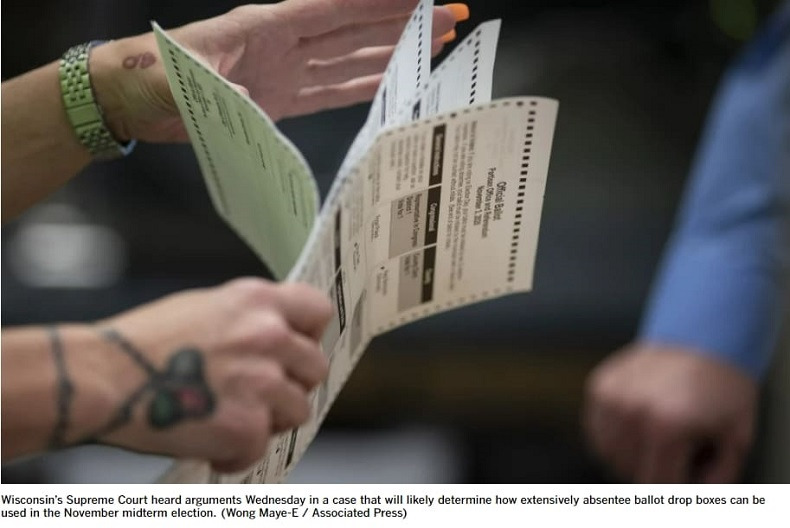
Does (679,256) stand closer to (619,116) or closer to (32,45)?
(619,116)

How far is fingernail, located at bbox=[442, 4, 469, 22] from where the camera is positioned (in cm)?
61

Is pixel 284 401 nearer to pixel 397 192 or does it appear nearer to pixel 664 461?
pixel 397 192

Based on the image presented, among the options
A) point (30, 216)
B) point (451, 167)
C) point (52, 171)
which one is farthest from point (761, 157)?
point (30, 216)

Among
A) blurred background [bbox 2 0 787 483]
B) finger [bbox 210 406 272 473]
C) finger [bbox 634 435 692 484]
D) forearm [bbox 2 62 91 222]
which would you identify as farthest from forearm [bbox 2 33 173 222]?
blurred background [bbox 2 0 787 483]

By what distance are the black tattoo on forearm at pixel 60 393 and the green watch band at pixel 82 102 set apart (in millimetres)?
257

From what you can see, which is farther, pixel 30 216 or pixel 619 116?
pixel 30 216

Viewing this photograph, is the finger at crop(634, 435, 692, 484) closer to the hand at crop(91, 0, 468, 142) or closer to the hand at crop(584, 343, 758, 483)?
the hand at crop(584, 343, 758, 483)

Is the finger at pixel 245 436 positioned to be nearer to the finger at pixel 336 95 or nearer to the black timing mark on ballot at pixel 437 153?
the black timing mark on ballot at pixel 437 153

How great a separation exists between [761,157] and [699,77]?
0.42 m

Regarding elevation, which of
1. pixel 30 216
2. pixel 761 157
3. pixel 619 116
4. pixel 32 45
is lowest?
pixel 30 216

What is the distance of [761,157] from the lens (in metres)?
0.87

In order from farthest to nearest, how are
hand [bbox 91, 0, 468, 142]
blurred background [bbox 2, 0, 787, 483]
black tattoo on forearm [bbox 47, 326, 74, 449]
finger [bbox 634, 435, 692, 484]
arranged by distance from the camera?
blurred background [bbox 2, 0, 787, 483] < finger [bbox 634, 435, 692, 484] < hand [bbox 91, 0, 468, 142] < black tattoo on forearm [bbox 47, 326, 74, 449]

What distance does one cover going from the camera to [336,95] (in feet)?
2.08

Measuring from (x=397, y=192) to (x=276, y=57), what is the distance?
172 mm
